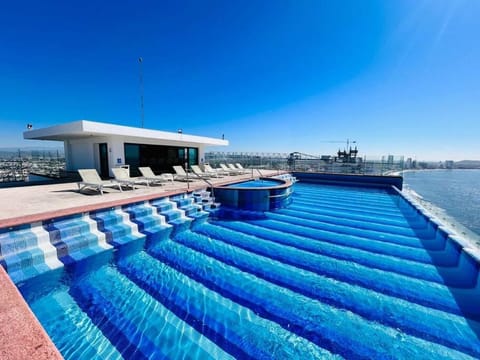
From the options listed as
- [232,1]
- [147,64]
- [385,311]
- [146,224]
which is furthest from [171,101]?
[385,311]

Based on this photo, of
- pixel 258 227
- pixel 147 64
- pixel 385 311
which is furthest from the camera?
pixel 147 64

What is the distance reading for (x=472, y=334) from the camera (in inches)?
90.2

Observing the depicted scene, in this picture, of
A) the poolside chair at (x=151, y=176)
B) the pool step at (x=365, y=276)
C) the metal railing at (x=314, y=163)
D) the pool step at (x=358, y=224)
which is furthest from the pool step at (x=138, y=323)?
the metal railing at (x=314, y=163)

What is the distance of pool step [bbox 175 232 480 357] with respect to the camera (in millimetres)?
2287

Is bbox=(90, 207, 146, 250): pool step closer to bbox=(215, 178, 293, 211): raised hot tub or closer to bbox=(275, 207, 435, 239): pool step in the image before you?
bbox=(215, 178, 293, 211): raised hot tub

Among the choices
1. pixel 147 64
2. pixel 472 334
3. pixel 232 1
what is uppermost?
pixel 232 1

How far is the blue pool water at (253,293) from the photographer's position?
2.14m

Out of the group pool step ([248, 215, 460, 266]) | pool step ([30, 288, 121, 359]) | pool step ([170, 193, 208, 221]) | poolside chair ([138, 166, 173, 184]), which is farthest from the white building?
pool step ([248, 215, 460, 266])

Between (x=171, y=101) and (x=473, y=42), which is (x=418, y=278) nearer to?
(x=473, y=42)

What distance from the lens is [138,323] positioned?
2385 mm

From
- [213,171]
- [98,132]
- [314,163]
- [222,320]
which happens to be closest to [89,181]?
[98,132]

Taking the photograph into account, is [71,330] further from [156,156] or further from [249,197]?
[156,156]

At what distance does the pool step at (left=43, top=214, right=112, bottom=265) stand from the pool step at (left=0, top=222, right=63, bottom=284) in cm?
9

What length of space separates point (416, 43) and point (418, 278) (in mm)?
9297
